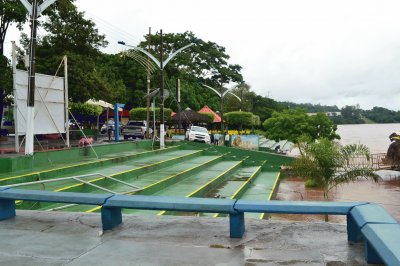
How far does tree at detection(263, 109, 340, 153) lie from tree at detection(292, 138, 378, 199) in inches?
607

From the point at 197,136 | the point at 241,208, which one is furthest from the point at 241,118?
the point at 241,208

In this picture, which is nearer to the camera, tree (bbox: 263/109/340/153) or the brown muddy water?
the brown muddy water

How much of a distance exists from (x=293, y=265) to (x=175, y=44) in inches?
2335

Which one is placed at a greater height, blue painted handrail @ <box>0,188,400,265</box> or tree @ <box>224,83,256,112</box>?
tree @ <box>224,83,256,112</box>

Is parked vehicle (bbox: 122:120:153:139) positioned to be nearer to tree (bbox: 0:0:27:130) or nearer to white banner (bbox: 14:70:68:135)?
tree (bbox: 0:0:27:130)

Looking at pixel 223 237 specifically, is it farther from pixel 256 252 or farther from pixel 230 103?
pixel 230 103

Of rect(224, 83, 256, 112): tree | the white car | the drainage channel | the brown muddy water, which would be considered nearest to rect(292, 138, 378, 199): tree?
the brown muddy water

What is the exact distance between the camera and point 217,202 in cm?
459

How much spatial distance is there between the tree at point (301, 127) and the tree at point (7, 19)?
19292mm

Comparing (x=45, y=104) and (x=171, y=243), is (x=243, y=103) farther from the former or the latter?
(x=171, y=243)

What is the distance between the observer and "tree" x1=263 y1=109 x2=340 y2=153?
99.6 ft

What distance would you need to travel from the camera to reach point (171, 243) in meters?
4.39

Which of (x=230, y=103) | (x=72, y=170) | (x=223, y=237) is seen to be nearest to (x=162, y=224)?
(x=223, y=237)

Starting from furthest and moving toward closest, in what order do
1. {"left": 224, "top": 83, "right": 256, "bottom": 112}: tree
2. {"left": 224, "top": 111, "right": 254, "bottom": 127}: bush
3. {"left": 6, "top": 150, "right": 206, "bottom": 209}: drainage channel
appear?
{"left": 224, "top": 83, "right": 256, "bottom": 112}: tree
{"left": 224, "top": 111, "right": 254, "bottom": 127}: bush
{"left": 6, "top": 150, "right": 206, "bottom": 209}: drainage channel
